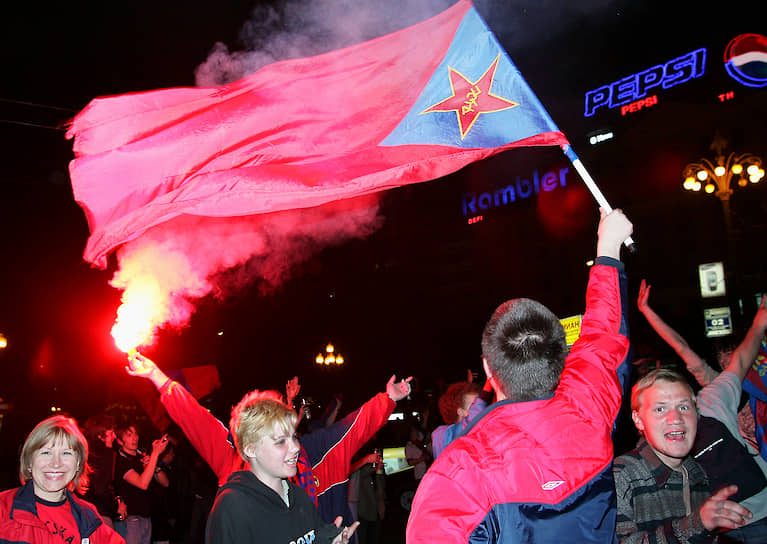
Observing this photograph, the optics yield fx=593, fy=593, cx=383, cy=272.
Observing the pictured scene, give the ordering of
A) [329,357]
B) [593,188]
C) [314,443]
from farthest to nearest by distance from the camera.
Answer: [329,357] < [314,443] < [593,188]

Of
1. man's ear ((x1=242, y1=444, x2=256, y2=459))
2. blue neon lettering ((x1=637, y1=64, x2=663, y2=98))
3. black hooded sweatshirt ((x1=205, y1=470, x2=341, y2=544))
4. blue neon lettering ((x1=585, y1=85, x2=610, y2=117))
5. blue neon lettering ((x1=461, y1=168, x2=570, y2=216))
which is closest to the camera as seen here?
black hooded sweatshirt ((x1=205, y1=470, x2=341, y2=544))

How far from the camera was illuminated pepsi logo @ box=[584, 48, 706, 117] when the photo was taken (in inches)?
1472

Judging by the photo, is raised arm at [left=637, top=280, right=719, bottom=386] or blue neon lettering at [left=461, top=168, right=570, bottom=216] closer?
raised arm at [left=637, top=280, right=719, bottom=386]

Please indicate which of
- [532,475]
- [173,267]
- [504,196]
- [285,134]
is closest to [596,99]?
[504,196]

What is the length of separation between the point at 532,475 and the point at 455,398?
13.7 ft

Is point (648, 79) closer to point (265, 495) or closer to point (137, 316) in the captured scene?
point (137, 316)

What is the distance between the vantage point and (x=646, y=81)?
39.8m

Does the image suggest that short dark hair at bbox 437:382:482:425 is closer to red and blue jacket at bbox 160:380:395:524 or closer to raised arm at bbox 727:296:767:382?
red and blue jacket at bbox 160:380:395:524

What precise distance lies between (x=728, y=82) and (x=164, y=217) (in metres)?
40.9

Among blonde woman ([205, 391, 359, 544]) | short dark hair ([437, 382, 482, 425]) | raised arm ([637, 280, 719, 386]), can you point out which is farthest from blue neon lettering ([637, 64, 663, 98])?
blonde woman ([205, 391, 359, 544])

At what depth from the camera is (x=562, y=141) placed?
13.7 ft

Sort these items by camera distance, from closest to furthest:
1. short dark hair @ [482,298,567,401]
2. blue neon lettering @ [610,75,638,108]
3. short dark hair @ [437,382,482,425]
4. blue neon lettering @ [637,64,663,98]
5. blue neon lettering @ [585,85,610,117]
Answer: short dark hair @ [482,298,567,401] < short dark hair @ [437,382,482,425] < blue neon lettering @ [637,64,663,98] < blue neon lettering @ [610,75,638,108] < blue neon lettering @ [585,85,610,117]

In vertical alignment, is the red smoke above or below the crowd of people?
above

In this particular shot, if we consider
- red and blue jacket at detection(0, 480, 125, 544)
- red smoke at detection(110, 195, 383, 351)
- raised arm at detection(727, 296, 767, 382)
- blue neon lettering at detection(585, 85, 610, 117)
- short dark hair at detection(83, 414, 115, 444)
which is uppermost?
blue neon lettering at detection(585, 85, 610, 117)
